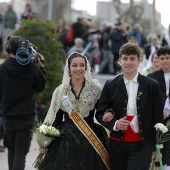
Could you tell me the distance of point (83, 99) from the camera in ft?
21.1

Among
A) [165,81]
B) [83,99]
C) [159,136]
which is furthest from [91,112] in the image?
[165,81]

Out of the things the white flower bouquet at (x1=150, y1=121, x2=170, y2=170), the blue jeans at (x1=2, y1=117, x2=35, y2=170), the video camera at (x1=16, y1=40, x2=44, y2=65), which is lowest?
the blue jeans at (x1=2, y1=117, x2=35, y2=170)

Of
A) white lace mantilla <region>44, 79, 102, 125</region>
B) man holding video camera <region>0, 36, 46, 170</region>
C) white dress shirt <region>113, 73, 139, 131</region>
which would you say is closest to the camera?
white dress shirt <region>113, 73, 139, 131</region>

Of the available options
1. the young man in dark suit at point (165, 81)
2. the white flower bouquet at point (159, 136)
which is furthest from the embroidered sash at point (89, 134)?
the young man in dark suit at point (165, 81)

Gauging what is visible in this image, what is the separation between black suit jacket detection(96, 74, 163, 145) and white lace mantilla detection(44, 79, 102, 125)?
26 centimetres

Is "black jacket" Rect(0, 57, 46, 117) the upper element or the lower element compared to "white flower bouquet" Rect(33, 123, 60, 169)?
upper

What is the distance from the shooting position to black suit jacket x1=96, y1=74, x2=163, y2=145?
19.6 ft

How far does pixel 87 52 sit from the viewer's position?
1959 centimetres

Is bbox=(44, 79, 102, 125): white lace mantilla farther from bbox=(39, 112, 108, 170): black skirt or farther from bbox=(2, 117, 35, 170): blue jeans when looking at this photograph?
bbox=(2, 117, 35, 170): blue jeans

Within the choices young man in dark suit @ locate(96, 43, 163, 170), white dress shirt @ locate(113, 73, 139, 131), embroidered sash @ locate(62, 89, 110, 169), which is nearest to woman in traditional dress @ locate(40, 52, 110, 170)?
embroidered sash @ locate(62, 89, 110, 169)

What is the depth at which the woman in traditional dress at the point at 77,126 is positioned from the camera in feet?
20.7

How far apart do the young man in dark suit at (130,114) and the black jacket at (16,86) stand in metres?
1.38

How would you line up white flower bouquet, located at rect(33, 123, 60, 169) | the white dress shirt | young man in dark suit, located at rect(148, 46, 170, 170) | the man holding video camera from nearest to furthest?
1. the white dress shirt
2. white flower bouquet, located at rect(33, 123, 60, 169)
3. young man in dark suit, located at rect(148, 46, 170, 170)
4. the man holding video camera

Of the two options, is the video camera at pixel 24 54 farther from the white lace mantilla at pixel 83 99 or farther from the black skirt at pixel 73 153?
the black skirt at pixel 73 153
